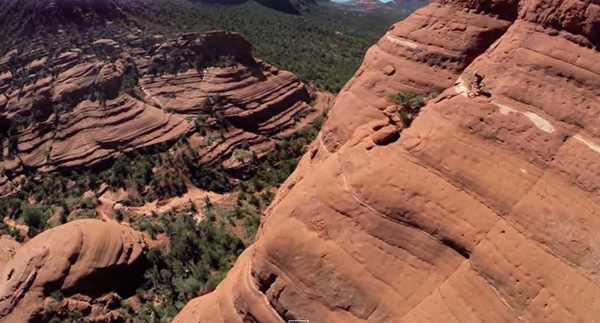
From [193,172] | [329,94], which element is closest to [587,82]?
[193,172]

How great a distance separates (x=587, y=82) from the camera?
41.1 feet

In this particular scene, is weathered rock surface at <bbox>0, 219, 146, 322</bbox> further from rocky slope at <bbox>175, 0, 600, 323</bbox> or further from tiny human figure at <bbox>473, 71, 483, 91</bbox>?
tiny human figure at <bbox>473, 71, 483, 91</bbox>

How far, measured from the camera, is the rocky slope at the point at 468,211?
11.3 metres

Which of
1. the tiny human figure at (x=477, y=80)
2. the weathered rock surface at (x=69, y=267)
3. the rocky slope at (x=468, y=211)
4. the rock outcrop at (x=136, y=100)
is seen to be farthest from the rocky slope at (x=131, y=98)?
the tiny human figure at (x=477, y=80)

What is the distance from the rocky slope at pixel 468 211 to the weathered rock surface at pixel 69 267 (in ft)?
40.9

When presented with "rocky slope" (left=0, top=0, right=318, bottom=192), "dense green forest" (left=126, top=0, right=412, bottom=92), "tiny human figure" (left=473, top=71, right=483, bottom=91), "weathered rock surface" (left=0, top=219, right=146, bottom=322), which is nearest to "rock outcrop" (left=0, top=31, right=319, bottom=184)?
"rocky slope" (left=0, top=0, right=318, bottom=192)

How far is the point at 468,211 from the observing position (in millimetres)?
12414

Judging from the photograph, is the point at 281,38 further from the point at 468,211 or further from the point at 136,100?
the point at 468,211

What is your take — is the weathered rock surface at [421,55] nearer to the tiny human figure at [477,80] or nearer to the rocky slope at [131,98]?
the tiny human figure at [477,80]

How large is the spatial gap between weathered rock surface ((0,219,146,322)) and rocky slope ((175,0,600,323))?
12.5 m

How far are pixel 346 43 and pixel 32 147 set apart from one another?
6739 centimetres

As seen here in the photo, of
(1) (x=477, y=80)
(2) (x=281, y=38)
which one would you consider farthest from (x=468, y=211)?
(2) (x=281, y=38)

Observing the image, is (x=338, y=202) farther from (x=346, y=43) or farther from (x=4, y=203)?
(x=346, y=43)

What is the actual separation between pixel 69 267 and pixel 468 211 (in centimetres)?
2094
